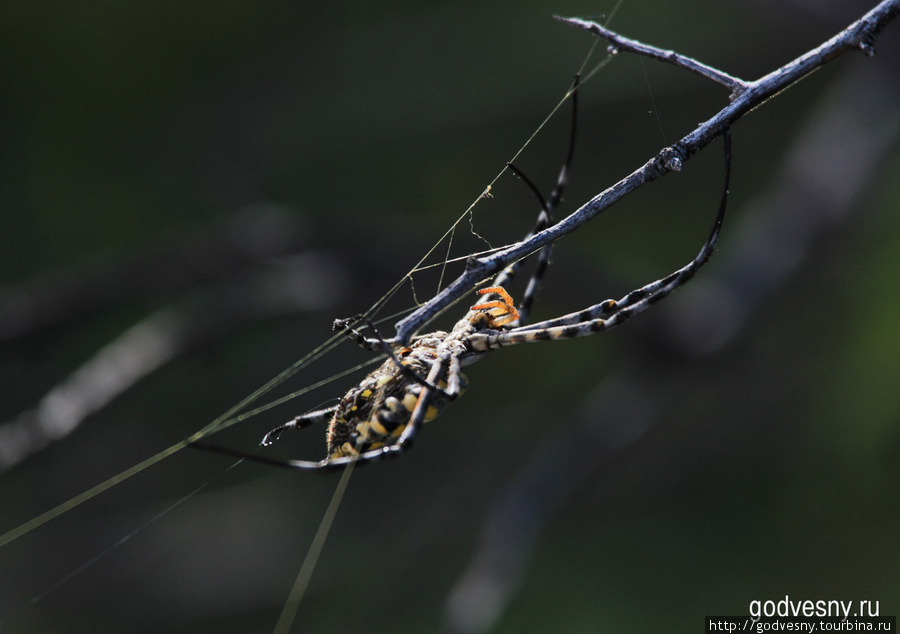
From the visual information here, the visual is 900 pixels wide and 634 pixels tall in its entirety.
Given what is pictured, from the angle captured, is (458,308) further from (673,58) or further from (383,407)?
(673,58)

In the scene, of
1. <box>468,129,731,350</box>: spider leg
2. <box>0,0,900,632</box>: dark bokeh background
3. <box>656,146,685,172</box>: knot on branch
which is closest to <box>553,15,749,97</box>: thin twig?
<box>656,146,685,172</box>: knot on branch

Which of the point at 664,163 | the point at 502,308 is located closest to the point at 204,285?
the point at 502,308

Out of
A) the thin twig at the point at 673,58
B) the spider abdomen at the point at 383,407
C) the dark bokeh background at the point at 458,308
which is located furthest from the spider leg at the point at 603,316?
the dark bokeh background at the point at 458,308

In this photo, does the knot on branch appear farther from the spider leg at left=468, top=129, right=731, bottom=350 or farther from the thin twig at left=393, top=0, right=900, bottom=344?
the spider leg at left=468, top=129, right=731, bottom=350

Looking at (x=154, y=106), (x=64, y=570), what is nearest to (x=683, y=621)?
(x=64, y=570)

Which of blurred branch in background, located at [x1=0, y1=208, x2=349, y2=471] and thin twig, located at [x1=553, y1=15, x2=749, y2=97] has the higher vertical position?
blurred branch in background, located at [x1=0, y1=208, x2=349, y2=471]
